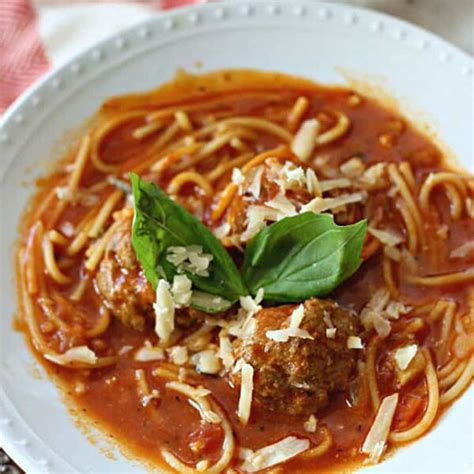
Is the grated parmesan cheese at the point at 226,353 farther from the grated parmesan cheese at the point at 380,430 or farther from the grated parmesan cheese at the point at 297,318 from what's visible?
the grated parmesan cheese at the point at 380,430

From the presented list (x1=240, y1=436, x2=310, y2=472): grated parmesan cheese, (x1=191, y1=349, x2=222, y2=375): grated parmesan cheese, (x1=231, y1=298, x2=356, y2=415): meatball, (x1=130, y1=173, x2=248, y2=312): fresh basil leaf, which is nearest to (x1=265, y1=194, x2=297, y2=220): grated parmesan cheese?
(x1=130, y1=173, x2=248, y2=312): fresh basil leaf

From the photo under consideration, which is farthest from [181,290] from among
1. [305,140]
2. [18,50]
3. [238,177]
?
[18,50]

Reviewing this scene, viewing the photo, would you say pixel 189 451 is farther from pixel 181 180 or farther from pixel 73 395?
pixel 181 180

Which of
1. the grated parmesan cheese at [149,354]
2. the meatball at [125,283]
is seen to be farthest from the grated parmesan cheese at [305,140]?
the grated parmesan cheese at [149,354]

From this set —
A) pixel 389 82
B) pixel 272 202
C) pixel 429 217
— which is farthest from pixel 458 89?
pixel 272 202

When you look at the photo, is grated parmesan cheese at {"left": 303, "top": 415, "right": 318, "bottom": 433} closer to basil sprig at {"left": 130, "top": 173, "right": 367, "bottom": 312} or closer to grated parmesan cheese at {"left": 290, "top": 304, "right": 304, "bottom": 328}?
grated parmesan cheese at {"left": 290, "top": 304, "right": 304, "bottom": 328}
